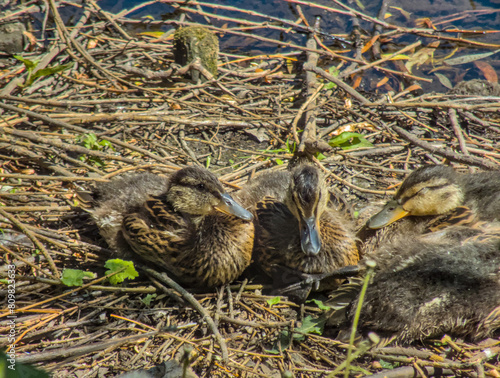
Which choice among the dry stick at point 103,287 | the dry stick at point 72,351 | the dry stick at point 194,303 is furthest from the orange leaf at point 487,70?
the dry stick at point 72,351

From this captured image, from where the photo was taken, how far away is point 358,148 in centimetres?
446

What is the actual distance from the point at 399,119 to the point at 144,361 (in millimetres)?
3858

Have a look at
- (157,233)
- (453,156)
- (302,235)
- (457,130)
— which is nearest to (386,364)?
(302,235)

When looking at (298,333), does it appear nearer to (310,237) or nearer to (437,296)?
(310,237)

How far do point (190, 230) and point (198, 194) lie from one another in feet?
0.95

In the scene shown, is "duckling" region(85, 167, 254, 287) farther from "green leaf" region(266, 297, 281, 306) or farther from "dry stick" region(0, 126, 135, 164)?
"dry stick" region(0, 126, 135, 164)

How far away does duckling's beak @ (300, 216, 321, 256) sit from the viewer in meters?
2.86

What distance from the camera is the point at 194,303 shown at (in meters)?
2.79

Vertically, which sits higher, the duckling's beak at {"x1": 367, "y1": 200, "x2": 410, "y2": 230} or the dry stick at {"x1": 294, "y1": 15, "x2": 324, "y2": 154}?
the dry stick at {"x1": 294, "y1": 15, "x2": 324, "y2": 154}

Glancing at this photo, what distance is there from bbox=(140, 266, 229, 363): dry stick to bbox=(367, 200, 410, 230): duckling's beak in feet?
4.76

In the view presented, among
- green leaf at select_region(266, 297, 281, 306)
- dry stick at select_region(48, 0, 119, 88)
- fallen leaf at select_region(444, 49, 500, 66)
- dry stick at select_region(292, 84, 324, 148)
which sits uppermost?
dry stick at select_region(48, 0, 119, 88)

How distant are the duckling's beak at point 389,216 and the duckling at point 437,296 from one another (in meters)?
0.63

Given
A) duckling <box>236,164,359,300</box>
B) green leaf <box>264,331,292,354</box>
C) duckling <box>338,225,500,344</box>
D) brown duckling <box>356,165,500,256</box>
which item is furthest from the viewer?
brown duckling <box>356,165,500,256</box>

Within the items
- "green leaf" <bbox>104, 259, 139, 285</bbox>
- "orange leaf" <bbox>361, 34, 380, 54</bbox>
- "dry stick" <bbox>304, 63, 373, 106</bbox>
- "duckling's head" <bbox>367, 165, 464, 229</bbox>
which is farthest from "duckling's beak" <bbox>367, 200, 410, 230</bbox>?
"orange leaf" <bbox>361, 34, 380, 54</bbox>
